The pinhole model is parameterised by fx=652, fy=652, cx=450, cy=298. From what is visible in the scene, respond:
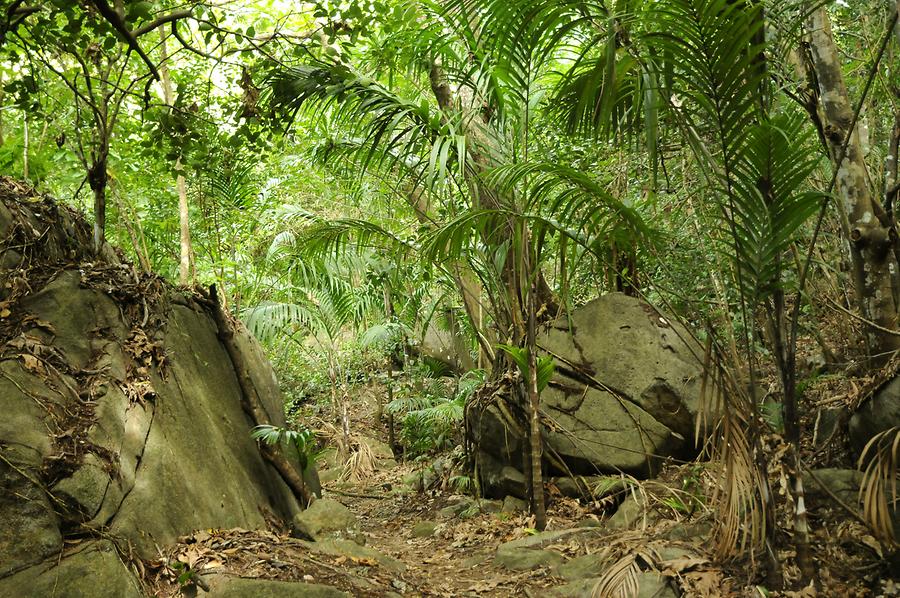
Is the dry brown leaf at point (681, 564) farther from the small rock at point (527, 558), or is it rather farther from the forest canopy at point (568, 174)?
the small rock at point (527, 558)

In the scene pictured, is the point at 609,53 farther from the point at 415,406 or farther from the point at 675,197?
the point at 415,406

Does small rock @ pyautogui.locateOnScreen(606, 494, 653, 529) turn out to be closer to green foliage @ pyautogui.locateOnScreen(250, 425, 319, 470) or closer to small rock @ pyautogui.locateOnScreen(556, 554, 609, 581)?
small rock @ pyautogui.locateOnScreen(556, 554, 609, 581)

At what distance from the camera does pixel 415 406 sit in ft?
32.3

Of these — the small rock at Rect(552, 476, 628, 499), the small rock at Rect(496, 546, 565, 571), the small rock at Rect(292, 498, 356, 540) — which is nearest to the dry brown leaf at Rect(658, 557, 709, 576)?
the small rock at Rect(496, 546, 565, 571)

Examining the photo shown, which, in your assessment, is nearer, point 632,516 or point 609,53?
point 609,53

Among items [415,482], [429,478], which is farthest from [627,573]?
[415,482]

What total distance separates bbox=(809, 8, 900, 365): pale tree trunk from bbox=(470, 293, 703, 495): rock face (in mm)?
1635

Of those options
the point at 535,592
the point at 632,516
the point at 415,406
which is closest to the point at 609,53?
the point at 535,592

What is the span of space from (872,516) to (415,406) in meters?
7.43

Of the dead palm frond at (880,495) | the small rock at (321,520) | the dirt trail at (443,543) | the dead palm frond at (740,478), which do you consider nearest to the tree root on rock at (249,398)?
the small rock at (321,520)

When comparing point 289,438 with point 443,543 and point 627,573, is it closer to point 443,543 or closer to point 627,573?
point 443,543

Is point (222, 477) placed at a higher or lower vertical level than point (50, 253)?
lower

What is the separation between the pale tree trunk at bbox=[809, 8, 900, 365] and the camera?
157 inches

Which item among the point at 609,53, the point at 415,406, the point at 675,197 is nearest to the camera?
the point at 609,53
